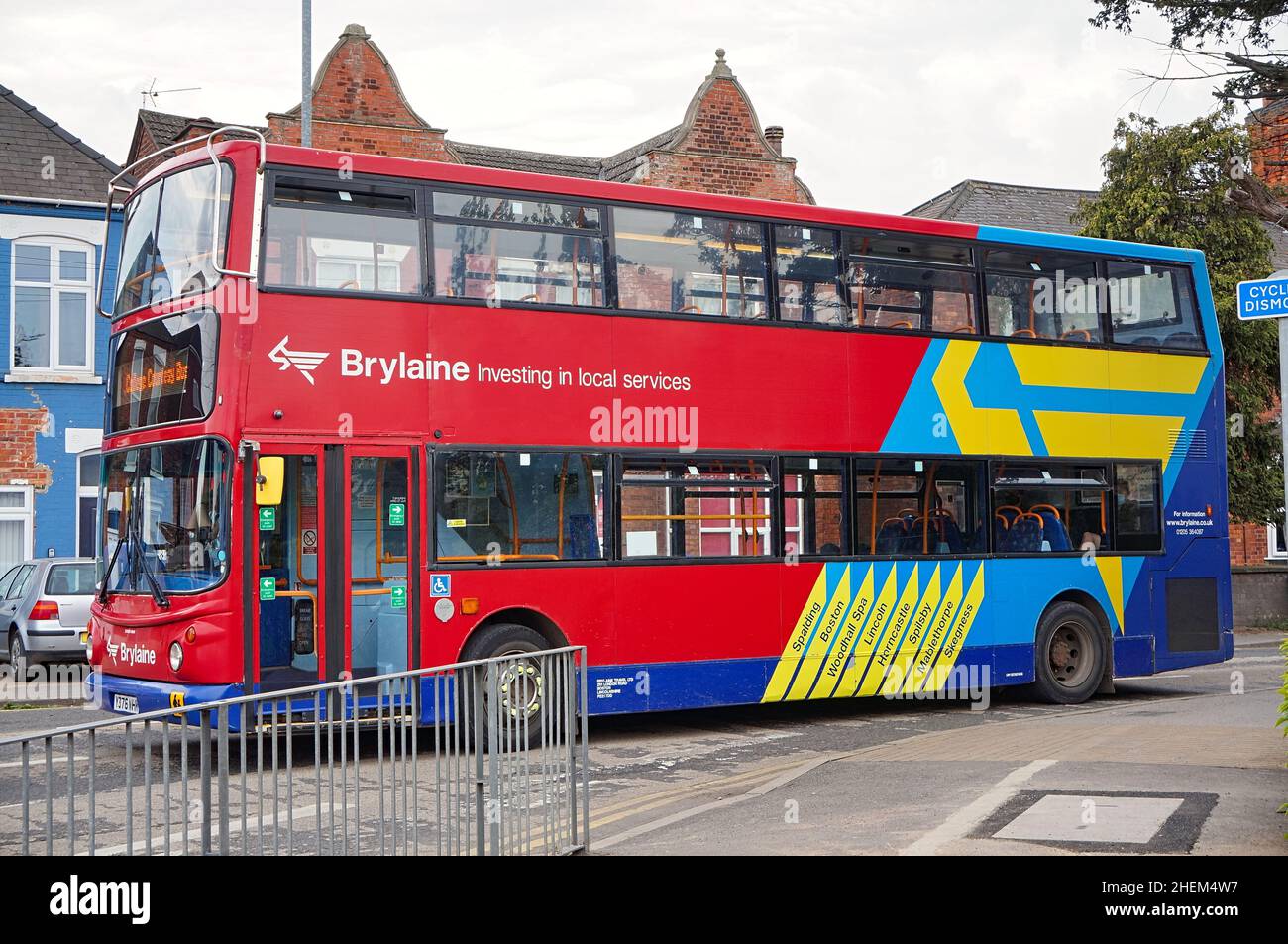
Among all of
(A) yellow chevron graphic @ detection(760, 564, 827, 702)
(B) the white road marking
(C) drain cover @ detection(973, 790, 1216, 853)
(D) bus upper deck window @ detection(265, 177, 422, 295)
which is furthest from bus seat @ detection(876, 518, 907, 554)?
(C) drain cover @ detection(973, 790, 1216, 853)

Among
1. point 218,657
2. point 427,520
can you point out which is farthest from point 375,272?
point 218,657

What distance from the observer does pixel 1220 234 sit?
2691 cm

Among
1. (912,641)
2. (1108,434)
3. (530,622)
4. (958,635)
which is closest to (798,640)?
(912,641)

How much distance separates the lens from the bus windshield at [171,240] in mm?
11539

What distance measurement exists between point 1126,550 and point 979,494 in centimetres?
235

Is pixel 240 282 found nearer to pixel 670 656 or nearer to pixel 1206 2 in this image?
pixel 670 656

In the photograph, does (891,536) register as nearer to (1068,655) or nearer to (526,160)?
(1068,655)

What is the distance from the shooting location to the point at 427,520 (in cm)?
1202

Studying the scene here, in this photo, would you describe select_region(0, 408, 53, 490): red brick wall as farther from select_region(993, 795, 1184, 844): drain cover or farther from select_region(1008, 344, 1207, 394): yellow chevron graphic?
select_region(993, 795, 1184, 844): drain cover

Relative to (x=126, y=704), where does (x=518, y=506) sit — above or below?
above
